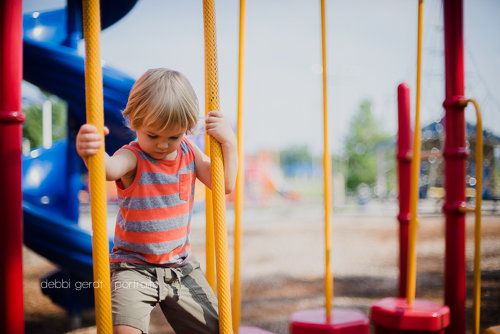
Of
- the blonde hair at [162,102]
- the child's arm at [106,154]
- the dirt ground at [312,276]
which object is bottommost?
the dirt ground at [312,276]

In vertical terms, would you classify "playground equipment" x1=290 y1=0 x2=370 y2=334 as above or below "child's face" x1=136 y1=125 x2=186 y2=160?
below

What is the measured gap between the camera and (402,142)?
106 inches

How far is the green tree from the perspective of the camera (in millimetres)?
26922

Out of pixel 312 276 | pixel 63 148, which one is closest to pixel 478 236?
pixel 312 276

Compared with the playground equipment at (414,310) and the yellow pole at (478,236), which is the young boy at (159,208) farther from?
the yellow pole at (478,236)

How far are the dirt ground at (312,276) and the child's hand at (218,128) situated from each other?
2158 millimetres

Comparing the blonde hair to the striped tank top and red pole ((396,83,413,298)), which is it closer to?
the striped tank top

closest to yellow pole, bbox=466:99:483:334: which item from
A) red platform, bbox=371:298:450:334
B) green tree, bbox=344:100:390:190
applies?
red platform, bbox=371:298:450:334

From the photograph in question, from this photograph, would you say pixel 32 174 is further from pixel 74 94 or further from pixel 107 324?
pixel 107 324

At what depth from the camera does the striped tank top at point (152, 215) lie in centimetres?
133

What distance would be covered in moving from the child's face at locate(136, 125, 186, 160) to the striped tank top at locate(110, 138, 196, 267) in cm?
4

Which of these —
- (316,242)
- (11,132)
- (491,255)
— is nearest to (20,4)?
(11,132)

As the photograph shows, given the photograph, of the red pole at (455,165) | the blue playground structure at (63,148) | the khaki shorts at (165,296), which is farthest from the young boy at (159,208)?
the red pole at (455,165)

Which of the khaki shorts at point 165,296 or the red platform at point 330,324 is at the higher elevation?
the khaki shorts at point 165,296
